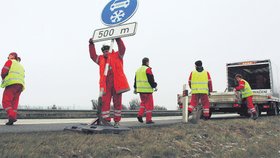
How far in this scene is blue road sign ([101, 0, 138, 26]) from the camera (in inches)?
240

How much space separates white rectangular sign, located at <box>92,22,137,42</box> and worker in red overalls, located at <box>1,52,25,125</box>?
235 cm

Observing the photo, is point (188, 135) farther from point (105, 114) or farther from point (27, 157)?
point (27, 157)

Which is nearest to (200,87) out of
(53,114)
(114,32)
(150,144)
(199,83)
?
(199,83)

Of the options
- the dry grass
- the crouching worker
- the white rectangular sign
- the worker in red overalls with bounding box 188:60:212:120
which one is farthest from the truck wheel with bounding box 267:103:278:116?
the white rectangular sign

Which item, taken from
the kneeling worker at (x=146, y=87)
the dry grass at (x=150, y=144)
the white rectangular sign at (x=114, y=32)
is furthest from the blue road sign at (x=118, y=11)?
the kneeling worker at (x=146, y=87)

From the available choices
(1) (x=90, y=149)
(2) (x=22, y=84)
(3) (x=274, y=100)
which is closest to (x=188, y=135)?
(1) (x=90, y=149)

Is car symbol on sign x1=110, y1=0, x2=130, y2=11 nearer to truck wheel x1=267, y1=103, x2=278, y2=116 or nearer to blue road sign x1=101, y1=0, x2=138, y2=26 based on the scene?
blue road sign x1=101, y1=0, x2=138, y2=26

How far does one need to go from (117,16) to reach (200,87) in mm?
4166

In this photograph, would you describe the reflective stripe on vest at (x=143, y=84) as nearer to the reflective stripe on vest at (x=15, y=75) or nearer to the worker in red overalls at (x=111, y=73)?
the worker in red overalls at (x=111, y=73)

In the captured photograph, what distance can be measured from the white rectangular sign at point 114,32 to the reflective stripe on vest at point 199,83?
4.10 metres

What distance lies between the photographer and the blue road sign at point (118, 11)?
609 centimetres

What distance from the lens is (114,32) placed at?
244 inches

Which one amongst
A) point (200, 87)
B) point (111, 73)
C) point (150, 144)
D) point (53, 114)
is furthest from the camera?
point (53, 114)

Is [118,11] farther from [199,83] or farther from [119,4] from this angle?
[199,83]
